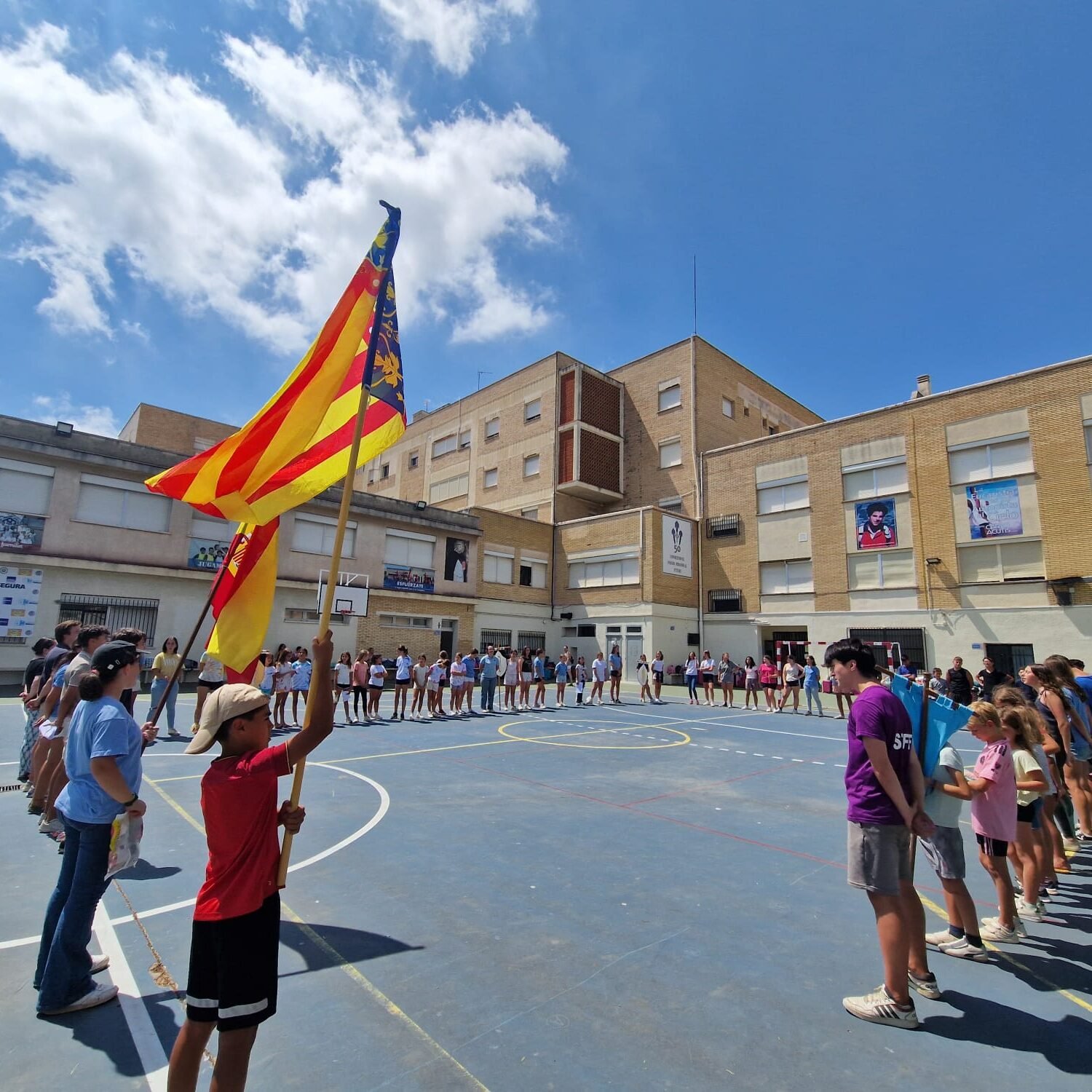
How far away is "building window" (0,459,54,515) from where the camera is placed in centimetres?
1941

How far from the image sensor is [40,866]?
509 cm

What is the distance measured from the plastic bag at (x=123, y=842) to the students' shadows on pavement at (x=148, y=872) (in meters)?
1.93

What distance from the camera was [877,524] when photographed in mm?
26719

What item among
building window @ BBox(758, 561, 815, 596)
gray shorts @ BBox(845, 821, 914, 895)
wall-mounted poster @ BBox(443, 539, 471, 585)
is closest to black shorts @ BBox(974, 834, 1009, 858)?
gray shorts @ BBox(845, 821, 914, 895)

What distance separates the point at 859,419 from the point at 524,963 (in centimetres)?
2885

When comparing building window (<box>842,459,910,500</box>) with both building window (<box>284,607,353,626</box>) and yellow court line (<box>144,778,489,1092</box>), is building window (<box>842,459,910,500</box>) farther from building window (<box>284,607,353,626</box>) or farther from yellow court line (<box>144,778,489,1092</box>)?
yellow court line (<box>144,778,489,1092</box>)

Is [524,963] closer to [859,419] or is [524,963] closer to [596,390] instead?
[859,419]

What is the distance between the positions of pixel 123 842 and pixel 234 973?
4.93ft

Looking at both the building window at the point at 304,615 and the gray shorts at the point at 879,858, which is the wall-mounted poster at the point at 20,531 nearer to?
the building window at the point at 304,615

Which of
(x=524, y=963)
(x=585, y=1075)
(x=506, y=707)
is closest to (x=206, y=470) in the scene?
(x=524, y=963)

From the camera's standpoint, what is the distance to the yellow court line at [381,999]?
9.21 feet

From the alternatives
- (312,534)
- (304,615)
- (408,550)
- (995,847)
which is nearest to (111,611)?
(304,615)

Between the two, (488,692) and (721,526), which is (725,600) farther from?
(488,692)

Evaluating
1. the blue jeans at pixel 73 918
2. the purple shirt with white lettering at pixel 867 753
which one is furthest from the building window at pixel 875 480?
the blue jeans at pixel 73 918
